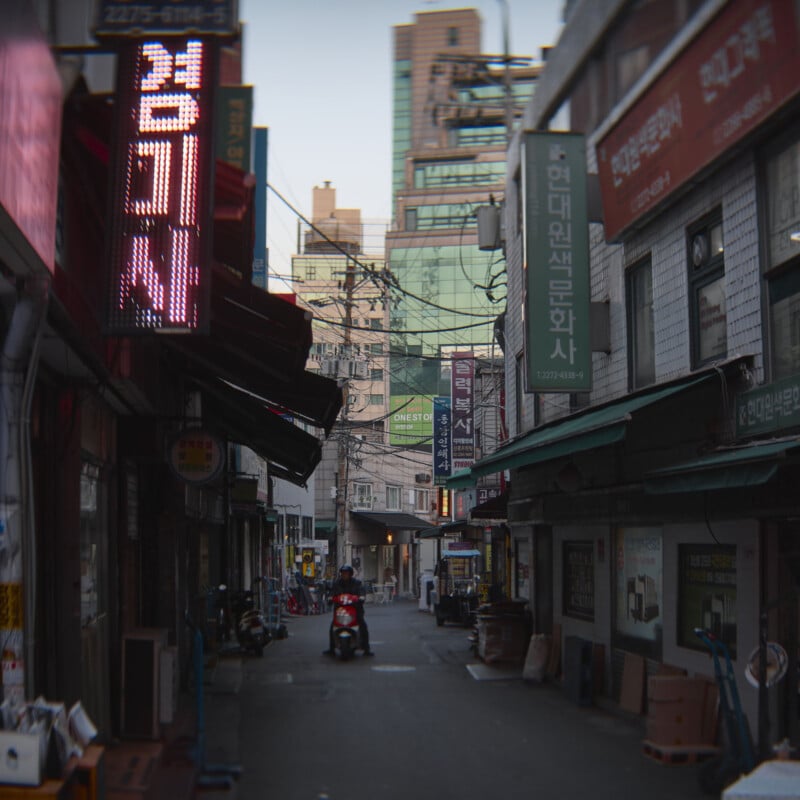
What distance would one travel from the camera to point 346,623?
2050cm

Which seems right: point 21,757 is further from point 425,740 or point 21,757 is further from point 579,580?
point 579,580

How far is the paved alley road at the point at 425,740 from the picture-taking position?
32.1ft

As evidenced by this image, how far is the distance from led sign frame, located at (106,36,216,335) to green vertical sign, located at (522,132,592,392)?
23.1 feet

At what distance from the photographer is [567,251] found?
14586mm

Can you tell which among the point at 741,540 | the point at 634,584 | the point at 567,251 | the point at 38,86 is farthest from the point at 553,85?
the point at 38,86

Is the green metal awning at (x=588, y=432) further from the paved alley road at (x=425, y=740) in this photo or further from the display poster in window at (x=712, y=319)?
the paved alley road at (x=425, y=740)

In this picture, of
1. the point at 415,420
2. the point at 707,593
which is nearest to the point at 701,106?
the point at 707,593

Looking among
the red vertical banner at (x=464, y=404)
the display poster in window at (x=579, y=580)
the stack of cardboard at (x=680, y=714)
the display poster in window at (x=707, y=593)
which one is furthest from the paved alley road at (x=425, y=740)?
the red vertical banner at (x=464, y=404)

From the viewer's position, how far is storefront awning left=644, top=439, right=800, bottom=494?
8680mm

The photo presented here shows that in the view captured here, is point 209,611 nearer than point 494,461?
No

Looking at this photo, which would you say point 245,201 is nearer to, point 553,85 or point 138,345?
point 138,345

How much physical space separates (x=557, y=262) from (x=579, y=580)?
17.9 feet

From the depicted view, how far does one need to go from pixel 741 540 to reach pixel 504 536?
669 inches

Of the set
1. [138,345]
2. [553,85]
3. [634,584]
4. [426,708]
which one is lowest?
[426,708]
